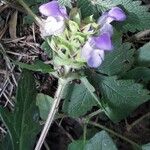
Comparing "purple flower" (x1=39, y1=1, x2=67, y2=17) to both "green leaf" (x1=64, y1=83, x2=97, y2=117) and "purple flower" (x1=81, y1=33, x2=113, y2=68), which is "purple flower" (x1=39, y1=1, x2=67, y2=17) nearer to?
"purple flower" (x1=81, y1=33, x2=113, y2=68)

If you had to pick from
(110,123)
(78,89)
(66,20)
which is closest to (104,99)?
(78,89)

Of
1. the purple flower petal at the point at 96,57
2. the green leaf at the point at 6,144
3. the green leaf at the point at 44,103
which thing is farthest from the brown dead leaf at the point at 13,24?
the purple flower petal at the point at 96,57

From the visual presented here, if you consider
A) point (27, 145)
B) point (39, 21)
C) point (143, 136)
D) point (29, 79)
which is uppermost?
point (39, 21)

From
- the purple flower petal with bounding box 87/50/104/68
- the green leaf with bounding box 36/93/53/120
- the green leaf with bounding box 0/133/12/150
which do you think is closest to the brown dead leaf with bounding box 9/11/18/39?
the green leaf with bounding box 36/93/53/120

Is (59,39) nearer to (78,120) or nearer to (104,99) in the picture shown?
(104,99)

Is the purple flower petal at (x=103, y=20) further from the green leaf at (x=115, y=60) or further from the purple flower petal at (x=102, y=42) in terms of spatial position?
the green leaf at (x=115, y=60)

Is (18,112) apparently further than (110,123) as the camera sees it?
No
